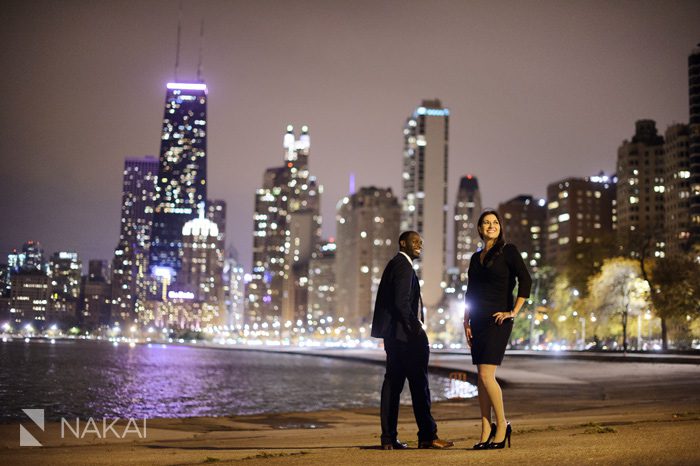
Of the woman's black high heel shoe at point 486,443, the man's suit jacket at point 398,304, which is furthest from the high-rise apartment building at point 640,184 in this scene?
the woman's black high heel shoe at point 486,443

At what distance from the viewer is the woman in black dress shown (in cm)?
832

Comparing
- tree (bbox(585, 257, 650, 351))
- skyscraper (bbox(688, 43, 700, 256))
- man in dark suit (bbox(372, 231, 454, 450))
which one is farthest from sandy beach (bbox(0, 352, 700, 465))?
skyscraper (bbox(688, 43, 700, 256))

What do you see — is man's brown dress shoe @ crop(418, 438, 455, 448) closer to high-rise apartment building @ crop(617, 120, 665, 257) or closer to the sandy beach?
the sandy beach

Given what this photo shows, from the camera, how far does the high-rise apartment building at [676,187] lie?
487 feet

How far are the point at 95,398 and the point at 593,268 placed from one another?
4671cm

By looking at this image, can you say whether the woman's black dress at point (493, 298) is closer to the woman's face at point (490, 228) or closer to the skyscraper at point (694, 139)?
the woman's face at point (490, 228)

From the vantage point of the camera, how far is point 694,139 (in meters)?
142

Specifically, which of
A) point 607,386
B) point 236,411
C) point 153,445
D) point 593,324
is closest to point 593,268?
point 593,324

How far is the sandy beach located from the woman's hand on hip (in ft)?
3.79

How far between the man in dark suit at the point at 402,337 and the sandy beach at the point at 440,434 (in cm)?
43

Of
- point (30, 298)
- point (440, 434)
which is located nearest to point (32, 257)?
point (30, 298)

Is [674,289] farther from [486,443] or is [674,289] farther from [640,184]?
[640,184]

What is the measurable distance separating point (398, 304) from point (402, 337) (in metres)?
0.34

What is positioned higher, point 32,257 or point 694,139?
point 694,139
